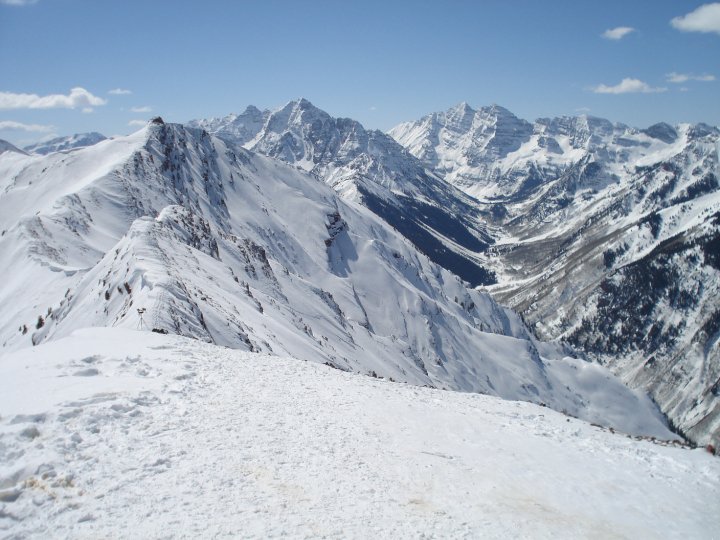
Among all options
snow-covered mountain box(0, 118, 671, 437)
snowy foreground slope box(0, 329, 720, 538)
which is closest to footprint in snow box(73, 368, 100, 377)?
snowy foreground slope box(0, 329, 720, 538)

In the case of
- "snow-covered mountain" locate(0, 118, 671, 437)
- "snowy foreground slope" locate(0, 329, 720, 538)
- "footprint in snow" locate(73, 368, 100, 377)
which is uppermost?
"snowy foreground slope" locate(0, 329, 720, 538)

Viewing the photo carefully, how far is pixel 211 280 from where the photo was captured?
5238 cm

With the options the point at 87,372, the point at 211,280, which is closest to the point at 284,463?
the point at 87,372

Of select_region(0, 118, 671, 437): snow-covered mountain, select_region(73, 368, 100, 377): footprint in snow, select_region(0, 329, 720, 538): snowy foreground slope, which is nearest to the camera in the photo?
select_region(0, 329, 720, 538): snowy foreground slope

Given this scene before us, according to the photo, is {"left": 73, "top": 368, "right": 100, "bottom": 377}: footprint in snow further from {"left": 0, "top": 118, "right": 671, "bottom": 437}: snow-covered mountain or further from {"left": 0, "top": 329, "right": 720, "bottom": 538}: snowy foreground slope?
{"left": 0, "top": 118, "right": 671, "bottom": 437}: snow-covered mountain

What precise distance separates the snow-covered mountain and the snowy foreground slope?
38.8 feet

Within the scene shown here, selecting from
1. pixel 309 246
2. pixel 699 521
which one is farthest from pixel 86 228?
pixel 309 246

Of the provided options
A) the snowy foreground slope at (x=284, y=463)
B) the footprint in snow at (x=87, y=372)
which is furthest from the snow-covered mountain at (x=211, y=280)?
the snowy foreground slope at (x=284, y=463)

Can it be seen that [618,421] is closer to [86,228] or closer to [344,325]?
[344,325]

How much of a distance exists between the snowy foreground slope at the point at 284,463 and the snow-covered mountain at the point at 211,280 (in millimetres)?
11834

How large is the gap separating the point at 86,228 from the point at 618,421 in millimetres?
191900

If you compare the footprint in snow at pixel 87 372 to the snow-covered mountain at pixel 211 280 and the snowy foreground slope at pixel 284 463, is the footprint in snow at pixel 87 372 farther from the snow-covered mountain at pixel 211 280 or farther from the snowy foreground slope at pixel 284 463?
the snow-covered mountain at pixel 211 280

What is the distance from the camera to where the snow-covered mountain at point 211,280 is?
139ft

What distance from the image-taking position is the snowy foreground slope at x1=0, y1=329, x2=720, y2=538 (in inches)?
459
